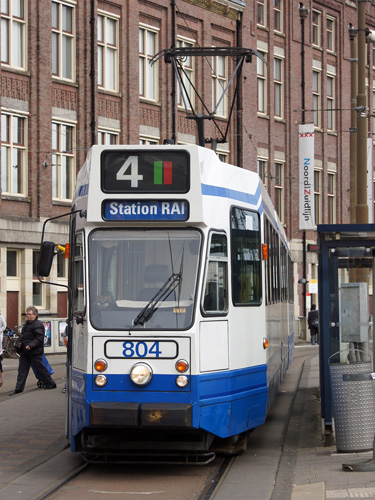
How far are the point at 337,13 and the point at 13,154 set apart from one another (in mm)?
24961

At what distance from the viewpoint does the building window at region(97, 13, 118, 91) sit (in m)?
35.5

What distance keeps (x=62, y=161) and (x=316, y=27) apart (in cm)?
2071

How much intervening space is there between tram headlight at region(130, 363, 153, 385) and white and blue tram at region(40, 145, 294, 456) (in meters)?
0.01

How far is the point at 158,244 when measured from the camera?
972cm

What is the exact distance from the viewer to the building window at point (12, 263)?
31.7m

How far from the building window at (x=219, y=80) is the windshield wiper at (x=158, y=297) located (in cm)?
3211

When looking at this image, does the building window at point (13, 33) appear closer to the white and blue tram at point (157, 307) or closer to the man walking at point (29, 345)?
the man walking at point (29, 345)

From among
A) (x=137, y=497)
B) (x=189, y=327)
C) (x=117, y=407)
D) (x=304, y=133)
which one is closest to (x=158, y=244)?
(x=189, y=327)

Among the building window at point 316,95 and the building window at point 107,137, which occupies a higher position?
the building window at point 316,95

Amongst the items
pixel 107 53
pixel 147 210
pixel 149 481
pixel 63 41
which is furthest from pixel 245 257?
pixel 107 53

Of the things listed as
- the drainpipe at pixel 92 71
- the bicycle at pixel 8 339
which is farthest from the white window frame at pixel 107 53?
the bicycle at pixel 8 339

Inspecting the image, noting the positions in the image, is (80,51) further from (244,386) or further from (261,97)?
(244,386)

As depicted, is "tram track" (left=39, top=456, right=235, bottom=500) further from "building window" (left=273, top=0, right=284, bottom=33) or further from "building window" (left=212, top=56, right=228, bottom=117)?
"building window" (left=273, top=0, right=284, bottom=33)

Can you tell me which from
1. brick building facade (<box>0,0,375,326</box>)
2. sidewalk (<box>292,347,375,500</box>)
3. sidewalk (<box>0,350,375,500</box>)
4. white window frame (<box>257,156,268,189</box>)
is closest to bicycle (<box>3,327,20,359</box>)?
brick building facade (<box>0,0,375,326</box>)
